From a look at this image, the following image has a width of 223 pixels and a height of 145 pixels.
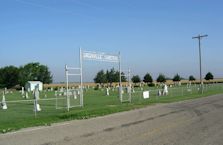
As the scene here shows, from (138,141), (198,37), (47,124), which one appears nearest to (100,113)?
(47,124)

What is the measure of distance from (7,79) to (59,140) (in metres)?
134

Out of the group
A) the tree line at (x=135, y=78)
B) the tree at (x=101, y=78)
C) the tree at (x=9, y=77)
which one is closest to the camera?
the tree line at (x=135, y=78)

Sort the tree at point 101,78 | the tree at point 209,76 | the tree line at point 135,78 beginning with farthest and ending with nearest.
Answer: the tree at point 101,78 < the tree at point 209,76 < the tree line at point 135,78

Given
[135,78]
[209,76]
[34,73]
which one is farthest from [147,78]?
[34,73]

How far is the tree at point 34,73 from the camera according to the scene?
141438 mm

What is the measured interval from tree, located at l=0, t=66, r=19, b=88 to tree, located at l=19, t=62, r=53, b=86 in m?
1.94

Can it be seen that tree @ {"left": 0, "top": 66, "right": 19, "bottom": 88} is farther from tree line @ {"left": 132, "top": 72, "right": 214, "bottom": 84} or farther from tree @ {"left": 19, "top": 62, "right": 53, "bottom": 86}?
tree line @ {"left": 132, "top": 72, "right": 214, "bottom": 84}

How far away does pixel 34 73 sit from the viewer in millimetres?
150500

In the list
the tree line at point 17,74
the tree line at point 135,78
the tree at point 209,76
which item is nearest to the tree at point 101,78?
the tree line at point 135,78

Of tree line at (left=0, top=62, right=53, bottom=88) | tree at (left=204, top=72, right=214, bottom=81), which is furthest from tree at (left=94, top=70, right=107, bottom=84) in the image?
tree at (left=204, top=72, right=214, bottom=81)

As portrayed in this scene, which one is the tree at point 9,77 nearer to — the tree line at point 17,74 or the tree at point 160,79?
the tree line at point 17,74

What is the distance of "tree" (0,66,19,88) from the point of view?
14000 centimetres

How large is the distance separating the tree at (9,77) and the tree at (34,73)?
1.94 metres

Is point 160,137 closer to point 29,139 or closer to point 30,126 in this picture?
point 29,139
